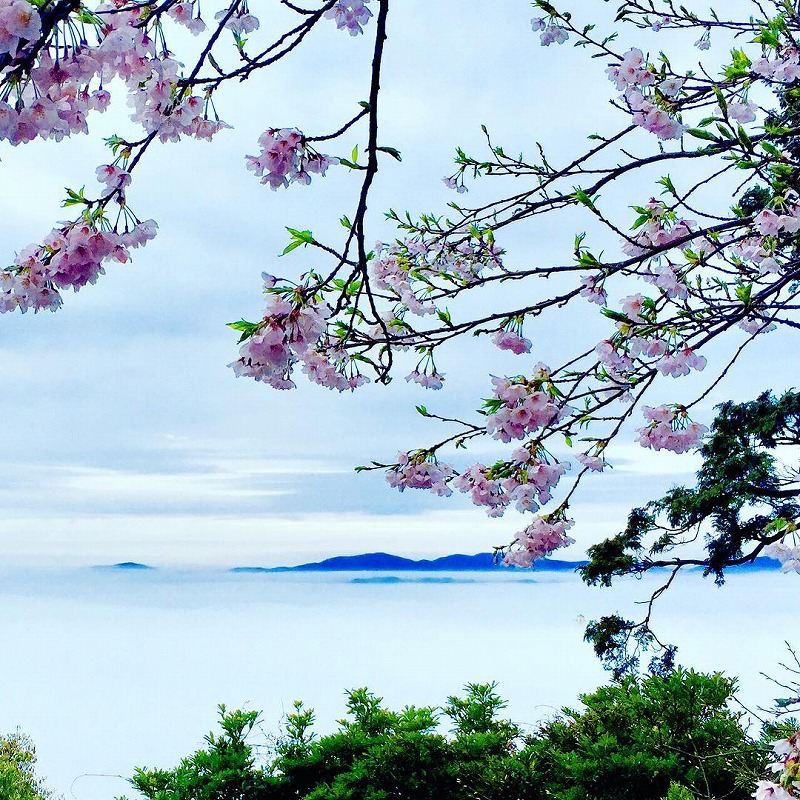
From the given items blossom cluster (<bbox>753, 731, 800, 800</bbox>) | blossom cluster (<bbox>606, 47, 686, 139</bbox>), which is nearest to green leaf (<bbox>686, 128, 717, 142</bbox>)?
blossom cluster (<bbox>606, 47, 686, 139</bbox>)

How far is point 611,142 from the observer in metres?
3.34

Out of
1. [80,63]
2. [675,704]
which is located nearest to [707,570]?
[675,704]

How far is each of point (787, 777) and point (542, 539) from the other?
103cm

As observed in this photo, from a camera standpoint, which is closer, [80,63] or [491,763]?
[80,63]

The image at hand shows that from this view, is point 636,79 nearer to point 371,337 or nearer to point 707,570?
point 371,337

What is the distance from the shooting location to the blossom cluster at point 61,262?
6.50ft

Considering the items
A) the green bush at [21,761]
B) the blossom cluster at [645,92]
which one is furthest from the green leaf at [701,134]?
the green bush at [21,761]

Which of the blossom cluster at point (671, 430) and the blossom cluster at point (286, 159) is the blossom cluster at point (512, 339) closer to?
the blossom cluster at point (671, 430)

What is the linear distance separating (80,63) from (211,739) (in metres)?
3.09

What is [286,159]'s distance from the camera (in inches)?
82.7

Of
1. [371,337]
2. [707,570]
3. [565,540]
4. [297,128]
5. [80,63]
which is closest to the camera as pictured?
[80,63]

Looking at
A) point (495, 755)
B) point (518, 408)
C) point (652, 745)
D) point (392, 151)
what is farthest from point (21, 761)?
point (392, 151)

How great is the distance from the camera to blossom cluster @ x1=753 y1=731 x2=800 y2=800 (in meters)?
2.43

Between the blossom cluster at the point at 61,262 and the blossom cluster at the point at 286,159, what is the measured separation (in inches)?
12.2
